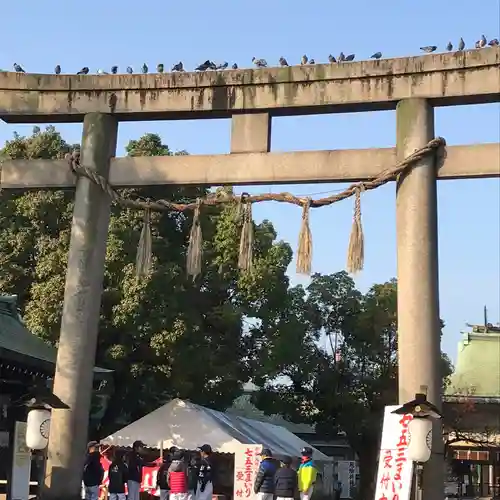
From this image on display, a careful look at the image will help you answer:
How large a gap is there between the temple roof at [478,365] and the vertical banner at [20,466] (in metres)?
16.0

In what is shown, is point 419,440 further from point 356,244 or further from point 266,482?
point 266,482

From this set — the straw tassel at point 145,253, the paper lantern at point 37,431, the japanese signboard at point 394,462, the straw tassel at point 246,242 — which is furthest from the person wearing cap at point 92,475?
the japanese signboard at point 394,462

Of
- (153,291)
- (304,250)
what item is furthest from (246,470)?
(304,250)

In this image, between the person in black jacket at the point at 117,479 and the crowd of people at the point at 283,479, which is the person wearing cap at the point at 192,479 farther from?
the person in black jacket at the point at 117,479

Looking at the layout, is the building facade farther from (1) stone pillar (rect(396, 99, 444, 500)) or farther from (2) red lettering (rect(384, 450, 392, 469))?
(2) red lettering (rect(384, 450, 392, 469))

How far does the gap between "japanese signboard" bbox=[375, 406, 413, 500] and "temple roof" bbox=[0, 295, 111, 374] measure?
5366mm

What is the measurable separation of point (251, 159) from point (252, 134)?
394mm

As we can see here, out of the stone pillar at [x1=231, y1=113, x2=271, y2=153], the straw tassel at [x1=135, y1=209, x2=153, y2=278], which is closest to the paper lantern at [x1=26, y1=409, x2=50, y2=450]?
the straw tassel at [x1=135, y1=209, x2=153, y2=278]

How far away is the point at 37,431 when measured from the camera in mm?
9828

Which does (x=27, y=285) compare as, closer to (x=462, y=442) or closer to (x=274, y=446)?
(x=274, y=446)

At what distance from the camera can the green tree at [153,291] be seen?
18.4 metres

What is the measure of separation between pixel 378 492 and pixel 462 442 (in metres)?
16.2

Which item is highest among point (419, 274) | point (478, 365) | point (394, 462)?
point (478, 365)

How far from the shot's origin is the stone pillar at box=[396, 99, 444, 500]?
929 cm
